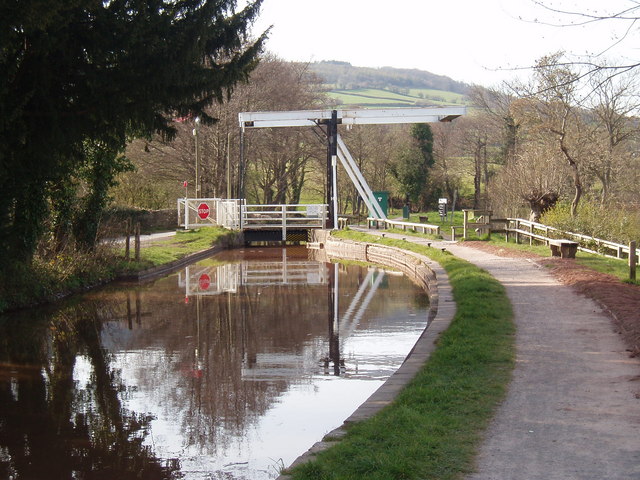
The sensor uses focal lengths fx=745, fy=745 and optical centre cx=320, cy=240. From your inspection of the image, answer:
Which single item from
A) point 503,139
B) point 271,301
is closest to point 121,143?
point 271,301

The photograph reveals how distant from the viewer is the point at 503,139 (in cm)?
4909

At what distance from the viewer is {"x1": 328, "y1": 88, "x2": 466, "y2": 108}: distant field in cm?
8450

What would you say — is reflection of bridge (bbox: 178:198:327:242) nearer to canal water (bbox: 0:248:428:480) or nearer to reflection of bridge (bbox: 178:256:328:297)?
reflection of bridge (bbox: 178:256:328:297)

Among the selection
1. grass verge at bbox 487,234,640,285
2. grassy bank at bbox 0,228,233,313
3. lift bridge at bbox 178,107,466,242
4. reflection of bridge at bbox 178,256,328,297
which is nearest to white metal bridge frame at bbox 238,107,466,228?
lift bridge at bbox 178,107,466,242

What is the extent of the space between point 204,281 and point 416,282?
18.4 ft

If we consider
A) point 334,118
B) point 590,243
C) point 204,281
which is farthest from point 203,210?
point 590,243

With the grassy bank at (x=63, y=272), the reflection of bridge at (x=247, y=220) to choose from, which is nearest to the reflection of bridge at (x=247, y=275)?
the grassy bank at (x=63, y=272)

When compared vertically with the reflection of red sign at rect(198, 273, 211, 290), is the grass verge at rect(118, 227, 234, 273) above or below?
above

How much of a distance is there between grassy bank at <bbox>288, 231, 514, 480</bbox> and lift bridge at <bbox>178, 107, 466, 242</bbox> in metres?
21.0

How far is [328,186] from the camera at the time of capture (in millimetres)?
32000

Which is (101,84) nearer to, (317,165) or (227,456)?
(227,456)

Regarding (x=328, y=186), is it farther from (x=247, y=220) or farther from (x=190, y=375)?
(x=190, y=375)

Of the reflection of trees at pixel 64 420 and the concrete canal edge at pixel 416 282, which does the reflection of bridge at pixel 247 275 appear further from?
the reflection of trees at pixel 64 420

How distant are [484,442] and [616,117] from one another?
107ft
